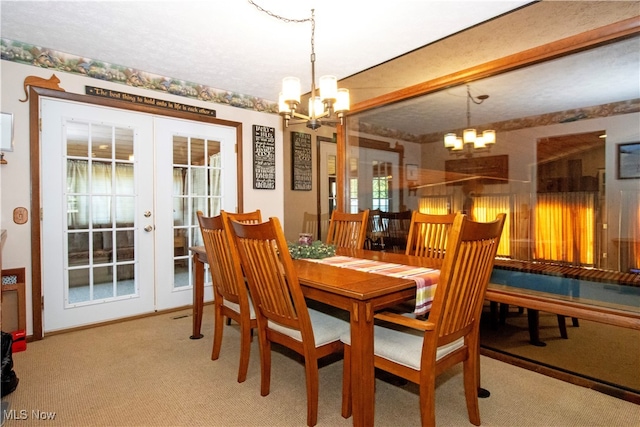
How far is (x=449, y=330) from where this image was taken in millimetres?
1489

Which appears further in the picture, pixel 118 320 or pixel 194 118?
pixel 194 118

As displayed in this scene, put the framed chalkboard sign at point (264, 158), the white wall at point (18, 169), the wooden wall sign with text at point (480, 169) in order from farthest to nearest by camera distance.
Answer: the framed chalkboard sign at point (264, 158) < the wooden wall sign with text at point (480, 169) < the white wall at point (18, 169)

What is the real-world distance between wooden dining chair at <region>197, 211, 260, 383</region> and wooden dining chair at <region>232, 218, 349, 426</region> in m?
0.18

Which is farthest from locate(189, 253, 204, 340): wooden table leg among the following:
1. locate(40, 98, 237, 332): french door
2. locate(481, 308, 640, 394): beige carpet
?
locate(481, 308, 640, 394): beige carpet

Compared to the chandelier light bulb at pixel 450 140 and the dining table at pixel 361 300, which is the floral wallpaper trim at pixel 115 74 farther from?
the dining table at pixel 361 300

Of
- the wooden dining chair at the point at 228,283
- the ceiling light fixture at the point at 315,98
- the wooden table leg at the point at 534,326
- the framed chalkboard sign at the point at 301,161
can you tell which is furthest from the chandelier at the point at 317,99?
the framed chalkboard sign at the point at 301,161

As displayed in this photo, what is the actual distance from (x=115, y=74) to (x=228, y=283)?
2.41 m

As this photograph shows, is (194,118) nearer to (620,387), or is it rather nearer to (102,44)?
(102,44)

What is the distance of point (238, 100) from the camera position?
4027 mm

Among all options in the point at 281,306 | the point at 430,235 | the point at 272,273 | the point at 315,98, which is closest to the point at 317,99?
the point at 315,98

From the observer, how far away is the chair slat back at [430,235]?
7.79 feet

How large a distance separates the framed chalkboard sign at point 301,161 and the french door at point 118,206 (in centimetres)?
103

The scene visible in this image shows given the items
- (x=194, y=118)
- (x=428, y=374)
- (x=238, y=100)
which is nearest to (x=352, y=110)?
(x=238, y=100)

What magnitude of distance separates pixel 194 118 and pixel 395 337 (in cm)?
314
